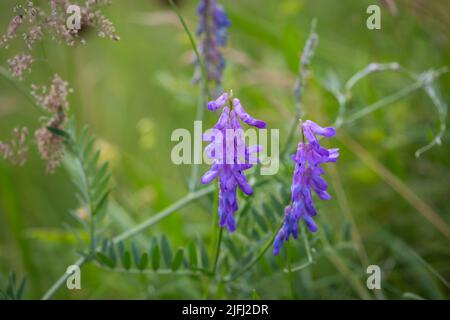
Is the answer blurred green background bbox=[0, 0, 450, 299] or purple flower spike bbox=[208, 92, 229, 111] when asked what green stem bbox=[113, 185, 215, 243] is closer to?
blurred green background bbox=[0, 0, 450, 299]

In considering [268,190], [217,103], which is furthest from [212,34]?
[217,103]

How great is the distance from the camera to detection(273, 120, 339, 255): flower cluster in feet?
3.61

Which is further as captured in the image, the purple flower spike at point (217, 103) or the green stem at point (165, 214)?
the green stem at point (165, 214)

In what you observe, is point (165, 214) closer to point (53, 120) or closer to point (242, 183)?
point (53, 120)

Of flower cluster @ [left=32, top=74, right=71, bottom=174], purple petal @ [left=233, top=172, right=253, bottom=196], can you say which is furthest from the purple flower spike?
flower cluster @ [left=32, top=74, right=71, bottom=174]

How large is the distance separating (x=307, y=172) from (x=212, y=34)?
0.77 m

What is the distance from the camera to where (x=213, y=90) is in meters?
1.97

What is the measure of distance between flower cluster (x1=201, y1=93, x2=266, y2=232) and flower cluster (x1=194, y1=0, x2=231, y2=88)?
655mm

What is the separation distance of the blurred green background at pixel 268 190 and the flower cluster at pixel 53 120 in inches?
17.6

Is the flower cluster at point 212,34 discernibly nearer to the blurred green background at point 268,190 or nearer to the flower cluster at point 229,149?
the blurred green background at point 268,190

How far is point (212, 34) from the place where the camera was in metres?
1.76

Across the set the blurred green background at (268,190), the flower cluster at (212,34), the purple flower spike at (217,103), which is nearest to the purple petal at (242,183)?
the purple flower spike at (217,103)

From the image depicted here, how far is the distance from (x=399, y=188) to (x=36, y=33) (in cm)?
125

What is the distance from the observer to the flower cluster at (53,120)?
136 cm
